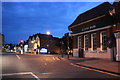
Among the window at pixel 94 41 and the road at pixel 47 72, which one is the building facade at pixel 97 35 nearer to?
the window at pixel 94 41

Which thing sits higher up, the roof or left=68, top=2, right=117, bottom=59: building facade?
the roof

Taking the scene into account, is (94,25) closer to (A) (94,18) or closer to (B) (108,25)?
(A) (94,18)

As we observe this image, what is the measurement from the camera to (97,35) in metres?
23.0

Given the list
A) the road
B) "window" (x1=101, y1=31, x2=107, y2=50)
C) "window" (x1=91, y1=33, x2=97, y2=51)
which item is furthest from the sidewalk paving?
"window" (x1=91, y1=33, x2=97, y2=51)

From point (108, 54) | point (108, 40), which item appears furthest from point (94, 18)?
point (108, 54)

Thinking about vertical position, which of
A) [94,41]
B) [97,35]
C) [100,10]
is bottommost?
[94,41]

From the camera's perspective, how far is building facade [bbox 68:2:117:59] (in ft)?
67.3

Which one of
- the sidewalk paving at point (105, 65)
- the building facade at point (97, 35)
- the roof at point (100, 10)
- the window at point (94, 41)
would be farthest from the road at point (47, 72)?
the roof at point (100, 10)

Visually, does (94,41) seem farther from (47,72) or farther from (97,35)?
(47,72)

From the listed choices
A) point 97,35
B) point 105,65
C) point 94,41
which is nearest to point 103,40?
point 97,35

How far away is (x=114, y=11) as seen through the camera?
1992 centimetres

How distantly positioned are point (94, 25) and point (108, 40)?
154 inches

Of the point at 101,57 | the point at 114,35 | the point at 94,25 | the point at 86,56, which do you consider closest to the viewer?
the point at 114,35

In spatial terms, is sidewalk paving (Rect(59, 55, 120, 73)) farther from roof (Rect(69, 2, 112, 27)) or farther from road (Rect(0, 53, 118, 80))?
roof (Rect(69, 2, 112, 27))
